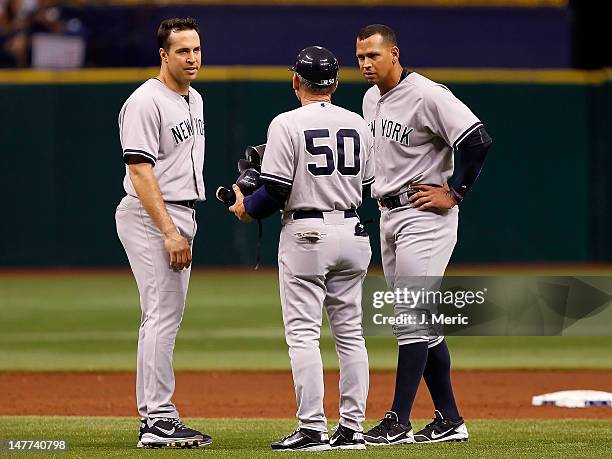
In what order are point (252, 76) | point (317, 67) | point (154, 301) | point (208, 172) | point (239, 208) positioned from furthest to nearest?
point (252, 76), point (208, 172), point (154, 301), point (239, 208), point (317, 67)

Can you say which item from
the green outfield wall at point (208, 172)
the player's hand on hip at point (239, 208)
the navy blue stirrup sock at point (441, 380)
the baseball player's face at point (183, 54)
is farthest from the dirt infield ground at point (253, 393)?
the green outfield wall at point (208, 172)

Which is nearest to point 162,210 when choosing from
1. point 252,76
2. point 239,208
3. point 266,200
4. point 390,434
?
point 239,208

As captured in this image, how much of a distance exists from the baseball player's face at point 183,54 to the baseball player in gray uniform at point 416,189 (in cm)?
76

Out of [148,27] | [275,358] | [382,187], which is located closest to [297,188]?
[382,187]

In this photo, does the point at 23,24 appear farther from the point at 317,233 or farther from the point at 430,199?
the point at 317,233

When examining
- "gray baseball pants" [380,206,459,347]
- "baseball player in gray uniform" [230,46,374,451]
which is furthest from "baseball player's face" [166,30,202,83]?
"gray baseball pants" [380,206,459,347]

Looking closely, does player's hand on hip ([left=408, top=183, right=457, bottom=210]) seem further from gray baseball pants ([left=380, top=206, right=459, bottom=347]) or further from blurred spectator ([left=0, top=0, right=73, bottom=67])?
blurred spectator ([left=0, top=0, right=73, bottom=67])

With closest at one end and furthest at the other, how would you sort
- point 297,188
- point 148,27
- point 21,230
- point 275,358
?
1. point 297,188
2. point 275,358
3. point 21,230
4. point 148,27

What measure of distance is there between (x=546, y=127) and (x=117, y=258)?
610 centimetres

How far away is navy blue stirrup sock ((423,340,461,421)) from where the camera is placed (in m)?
6.35

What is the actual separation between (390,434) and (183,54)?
1.97 meters

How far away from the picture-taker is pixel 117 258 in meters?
17.5

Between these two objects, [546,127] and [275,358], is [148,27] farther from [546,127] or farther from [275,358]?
[275,358]

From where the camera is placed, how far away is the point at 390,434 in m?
6.07
